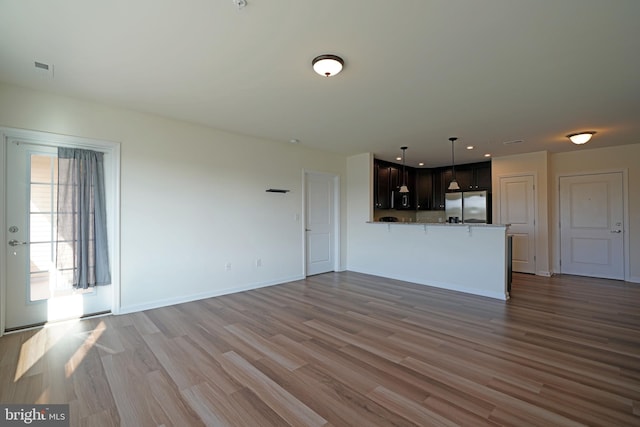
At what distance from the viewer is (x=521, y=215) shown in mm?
6105

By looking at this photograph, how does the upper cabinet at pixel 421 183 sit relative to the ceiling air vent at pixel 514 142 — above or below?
below

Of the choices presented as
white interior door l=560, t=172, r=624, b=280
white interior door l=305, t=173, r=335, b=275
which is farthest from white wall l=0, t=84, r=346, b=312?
white interior door l=560, t=172, r=624, b=280

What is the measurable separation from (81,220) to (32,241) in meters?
0.49

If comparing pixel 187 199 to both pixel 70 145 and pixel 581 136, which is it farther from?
pixel 581 136

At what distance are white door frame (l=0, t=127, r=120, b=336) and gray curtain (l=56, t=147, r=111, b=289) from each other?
0.07 metres

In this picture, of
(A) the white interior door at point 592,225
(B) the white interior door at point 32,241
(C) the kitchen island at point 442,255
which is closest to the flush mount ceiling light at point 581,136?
(A) the white interior door at point 592,225

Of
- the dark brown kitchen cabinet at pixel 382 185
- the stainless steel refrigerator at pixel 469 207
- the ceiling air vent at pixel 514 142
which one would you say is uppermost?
the ceiling air vent at pixel 514 142

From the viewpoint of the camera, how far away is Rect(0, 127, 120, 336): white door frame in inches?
116

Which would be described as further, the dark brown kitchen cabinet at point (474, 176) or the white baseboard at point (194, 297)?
the dark brown kitchen cabinet at point (474, 176)

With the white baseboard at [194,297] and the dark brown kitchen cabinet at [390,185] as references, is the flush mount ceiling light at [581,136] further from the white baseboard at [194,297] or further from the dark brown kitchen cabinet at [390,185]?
the white baseboard at [194,297]

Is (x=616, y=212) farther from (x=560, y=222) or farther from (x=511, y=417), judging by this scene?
(x=511, y=417)

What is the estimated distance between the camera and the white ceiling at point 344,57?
6.32 feet

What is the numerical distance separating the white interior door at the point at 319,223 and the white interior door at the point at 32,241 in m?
3.67

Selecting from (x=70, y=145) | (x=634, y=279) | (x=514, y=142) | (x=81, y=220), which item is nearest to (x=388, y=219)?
(x=514, y=142)
